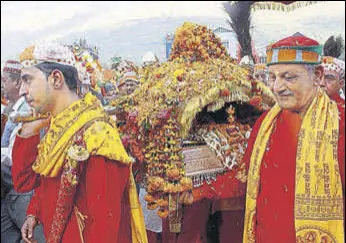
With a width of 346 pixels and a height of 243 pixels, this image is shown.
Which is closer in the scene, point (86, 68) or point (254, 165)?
point (254, 165)

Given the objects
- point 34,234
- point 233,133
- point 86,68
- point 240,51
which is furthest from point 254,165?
point 34,234

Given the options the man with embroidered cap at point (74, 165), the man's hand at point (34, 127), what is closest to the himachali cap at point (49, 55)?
the man with embroidered cap at point (74, 165)

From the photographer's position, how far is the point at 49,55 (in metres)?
2.73

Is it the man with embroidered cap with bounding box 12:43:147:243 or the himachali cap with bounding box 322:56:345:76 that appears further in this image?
the man with embroidered cap with bounding box 12:43:147:243

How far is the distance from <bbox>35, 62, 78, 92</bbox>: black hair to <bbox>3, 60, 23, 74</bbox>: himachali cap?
243 mm

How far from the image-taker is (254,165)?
238 centimetres

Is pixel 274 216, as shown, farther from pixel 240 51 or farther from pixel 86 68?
pixel 86 68

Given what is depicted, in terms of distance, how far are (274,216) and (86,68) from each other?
1129 millimetres

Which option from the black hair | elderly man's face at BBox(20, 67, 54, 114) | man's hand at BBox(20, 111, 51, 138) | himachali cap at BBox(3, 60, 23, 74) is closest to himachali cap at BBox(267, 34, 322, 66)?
the black hair

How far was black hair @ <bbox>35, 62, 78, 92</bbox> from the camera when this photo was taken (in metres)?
2.72

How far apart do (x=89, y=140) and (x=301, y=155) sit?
0.93 meters

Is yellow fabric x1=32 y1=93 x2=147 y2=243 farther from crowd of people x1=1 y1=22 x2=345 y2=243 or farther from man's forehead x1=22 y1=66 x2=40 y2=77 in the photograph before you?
man's forehead x1=22 y1=66 x2=40 y2=77

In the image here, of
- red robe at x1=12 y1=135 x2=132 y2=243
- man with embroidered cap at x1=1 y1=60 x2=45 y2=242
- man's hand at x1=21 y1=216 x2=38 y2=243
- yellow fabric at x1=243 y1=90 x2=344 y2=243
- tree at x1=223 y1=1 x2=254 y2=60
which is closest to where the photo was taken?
yellow fabric at x1=243 y1=90 x2=344 y2=243

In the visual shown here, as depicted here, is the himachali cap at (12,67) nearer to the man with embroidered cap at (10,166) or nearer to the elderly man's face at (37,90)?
the man with embroidered cap at (10,166)
